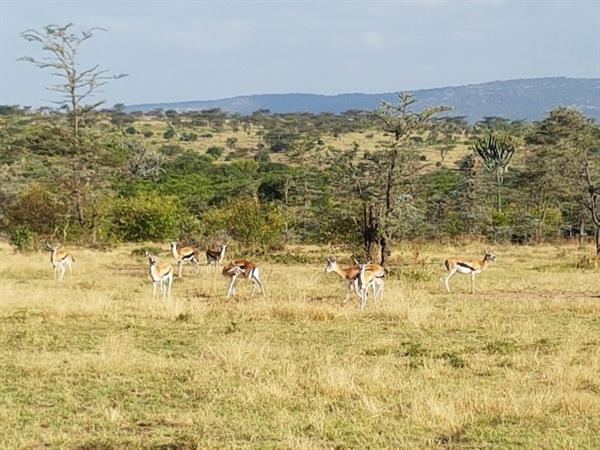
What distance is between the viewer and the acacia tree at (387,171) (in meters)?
20.1

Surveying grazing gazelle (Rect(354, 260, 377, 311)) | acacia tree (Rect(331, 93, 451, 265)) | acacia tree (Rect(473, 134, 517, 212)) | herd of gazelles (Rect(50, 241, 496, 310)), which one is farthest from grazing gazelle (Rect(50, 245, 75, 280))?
acacia tree (Rect(473, 134, 517, 212))

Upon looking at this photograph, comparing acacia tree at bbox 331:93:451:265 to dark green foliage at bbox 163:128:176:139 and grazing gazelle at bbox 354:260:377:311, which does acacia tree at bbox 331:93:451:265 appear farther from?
dark green foliage at bbox 163:128:176:139

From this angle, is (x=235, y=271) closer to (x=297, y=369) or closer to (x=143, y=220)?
(x=297, y=369)

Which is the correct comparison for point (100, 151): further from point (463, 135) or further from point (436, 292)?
point (463, 135)

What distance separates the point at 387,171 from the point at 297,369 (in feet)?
39.6

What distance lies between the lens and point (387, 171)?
20094 mm

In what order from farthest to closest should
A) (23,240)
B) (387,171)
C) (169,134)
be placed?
1. (169,134)
2. (23,240)
3. (387,171)

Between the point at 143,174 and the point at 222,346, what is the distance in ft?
147

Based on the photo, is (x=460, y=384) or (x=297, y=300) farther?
(x=297, y=300)

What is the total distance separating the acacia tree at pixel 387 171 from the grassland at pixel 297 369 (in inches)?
190

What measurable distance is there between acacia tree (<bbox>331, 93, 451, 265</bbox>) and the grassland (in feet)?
15.8

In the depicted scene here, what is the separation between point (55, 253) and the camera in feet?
60.2

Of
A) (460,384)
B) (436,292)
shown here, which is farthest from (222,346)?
(436,292)

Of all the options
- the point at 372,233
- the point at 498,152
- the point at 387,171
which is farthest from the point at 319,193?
the point at 498,152
